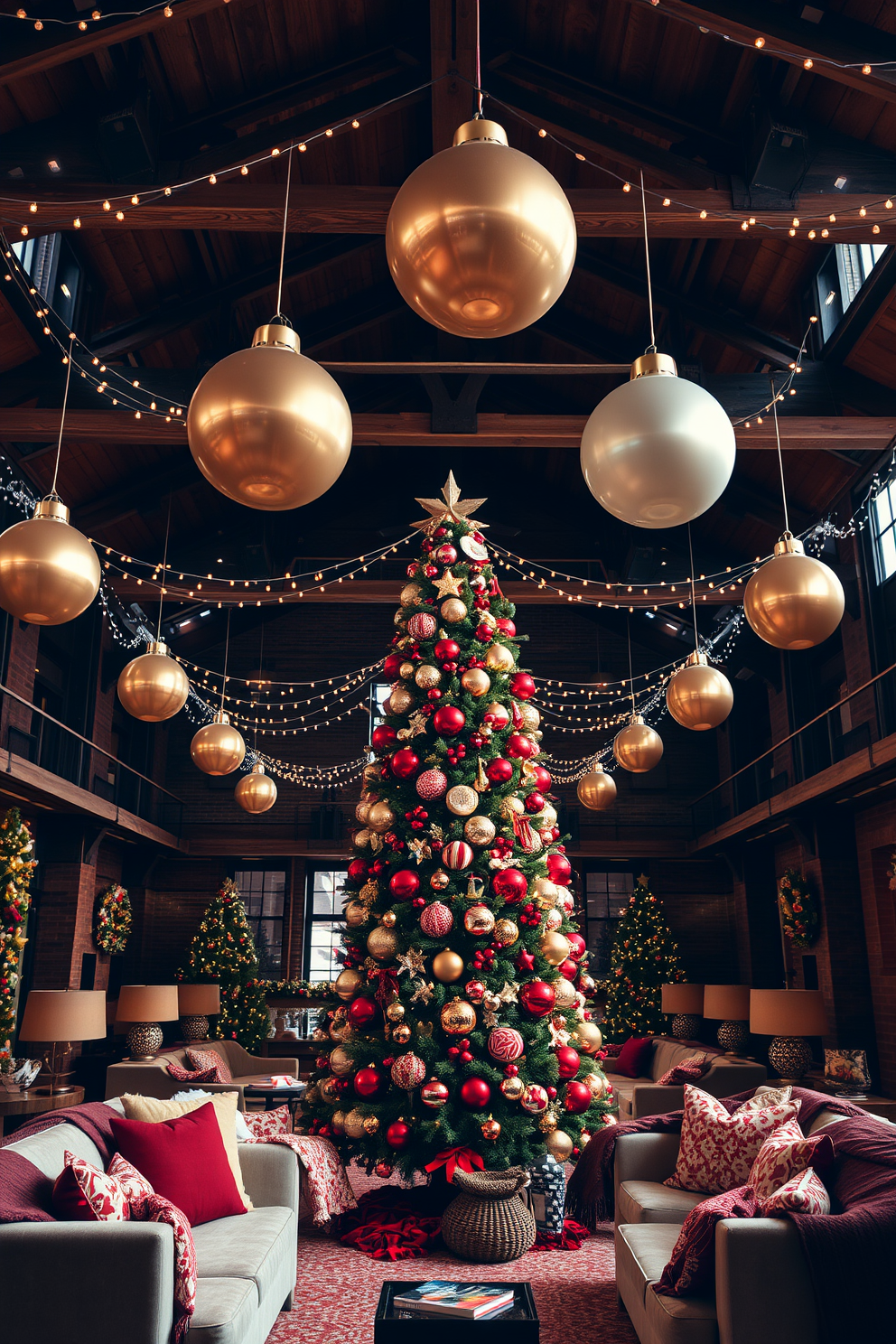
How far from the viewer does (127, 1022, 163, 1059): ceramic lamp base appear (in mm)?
8328

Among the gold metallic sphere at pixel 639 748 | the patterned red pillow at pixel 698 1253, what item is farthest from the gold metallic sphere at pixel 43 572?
the gold metallic sphere at pixel 639 748

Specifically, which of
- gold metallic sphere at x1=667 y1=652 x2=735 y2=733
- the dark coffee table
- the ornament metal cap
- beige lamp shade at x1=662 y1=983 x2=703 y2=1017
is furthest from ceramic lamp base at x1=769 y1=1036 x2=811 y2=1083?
the ornament metal cap

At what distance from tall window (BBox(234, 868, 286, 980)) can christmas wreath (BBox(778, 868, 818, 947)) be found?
7.34 m

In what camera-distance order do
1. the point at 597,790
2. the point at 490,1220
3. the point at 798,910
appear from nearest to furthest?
the point at 490,1220 → the point at 597,790 → the point at 798,910

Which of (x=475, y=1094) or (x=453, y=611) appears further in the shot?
(x=453, y=611)

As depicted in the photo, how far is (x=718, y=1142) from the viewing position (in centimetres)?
404

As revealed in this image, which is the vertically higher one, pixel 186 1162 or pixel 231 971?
pixel 231 971

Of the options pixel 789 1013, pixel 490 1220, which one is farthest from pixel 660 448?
pixel 789 1013

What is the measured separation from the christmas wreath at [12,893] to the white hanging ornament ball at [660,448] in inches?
275

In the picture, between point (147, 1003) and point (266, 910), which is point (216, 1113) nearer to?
point (147, 1003)

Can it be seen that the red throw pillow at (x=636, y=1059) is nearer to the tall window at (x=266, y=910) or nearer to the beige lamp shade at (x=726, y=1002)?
the beige lamp shade at (x=726, y=1002)

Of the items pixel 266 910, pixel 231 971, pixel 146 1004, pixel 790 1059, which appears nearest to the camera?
pixel 790 1059

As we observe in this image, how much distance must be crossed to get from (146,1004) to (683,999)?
5467mm

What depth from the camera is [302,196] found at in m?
5.09
